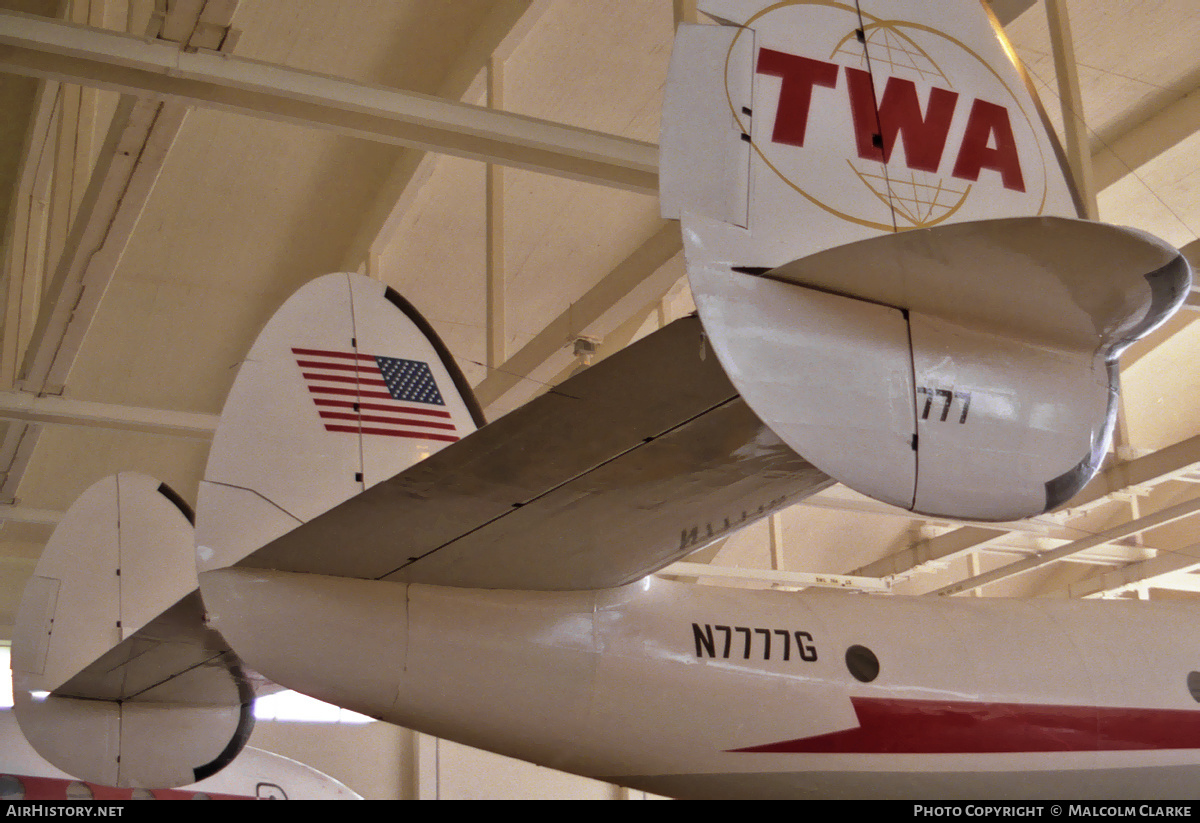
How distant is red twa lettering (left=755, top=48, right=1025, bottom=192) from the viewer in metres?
3.64

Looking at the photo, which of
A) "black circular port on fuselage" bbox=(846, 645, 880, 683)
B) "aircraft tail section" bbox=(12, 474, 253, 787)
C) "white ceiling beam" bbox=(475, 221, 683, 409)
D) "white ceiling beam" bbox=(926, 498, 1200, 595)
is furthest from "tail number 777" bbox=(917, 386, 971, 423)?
"white ceiling beam" bbox=(475, 221, 683, 409)

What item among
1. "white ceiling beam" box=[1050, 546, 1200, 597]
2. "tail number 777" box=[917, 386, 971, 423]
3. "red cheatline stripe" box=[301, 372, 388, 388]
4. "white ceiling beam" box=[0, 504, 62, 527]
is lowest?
"tail number 777" box=[917, 386, 971, 423]

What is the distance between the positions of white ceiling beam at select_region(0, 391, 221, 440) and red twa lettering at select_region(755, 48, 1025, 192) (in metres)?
8.38

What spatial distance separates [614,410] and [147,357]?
41.9 feet

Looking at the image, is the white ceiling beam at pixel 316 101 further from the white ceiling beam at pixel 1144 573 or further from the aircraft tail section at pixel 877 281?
the white ceiling beam at pixel 1144 573

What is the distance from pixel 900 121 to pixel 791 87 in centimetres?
48

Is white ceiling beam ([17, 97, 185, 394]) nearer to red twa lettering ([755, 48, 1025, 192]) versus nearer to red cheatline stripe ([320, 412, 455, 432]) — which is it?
red cheatline stripe ([320, 412, 455, 432])

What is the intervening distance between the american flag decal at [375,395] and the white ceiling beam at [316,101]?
2482 mm

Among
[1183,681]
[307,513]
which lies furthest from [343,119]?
[1183,681]

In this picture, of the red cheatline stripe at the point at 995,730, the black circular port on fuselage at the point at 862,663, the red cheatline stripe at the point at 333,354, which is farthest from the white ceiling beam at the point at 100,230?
the red cheatline stripe at the point at 995,730

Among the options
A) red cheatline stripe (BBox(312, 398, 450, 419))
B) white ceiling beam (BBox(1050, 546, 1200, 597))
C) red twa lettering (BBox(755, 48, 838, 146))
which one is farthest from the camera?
white ceiling beam (BBox(1050, 546, 1200, 597))

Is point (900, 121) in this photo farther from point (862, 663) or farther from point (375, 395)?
point (862, 663)

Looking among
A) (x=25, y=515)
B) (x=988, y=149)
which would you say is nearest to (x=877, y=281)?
(x=988, y=149)

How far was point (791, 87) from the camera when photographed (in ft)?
12.0
